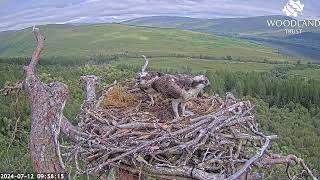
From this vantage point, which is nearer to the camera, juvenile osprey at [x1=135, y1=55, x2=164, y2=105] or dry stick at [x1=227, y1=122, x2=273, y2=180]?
dry stick at [x1=227, y1=122, x2=273, y2=180]

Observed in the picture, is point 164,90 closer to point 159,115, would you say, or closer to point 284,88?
point 159,115

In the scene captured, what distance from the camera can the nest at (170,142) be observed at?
14.8 feet

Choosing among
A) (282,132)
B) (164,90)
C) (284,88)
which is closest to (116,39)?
(284,88)

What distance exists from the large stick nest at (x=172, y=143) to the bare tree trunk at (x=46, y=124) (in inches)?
7.4

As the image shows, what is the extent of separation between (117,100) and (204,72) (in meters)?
107

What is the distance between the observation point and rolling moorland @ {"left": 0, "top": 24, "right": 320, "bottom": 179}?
2810cm

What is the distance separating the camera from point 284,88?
309 feet

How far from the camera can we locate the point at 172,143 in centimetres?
467

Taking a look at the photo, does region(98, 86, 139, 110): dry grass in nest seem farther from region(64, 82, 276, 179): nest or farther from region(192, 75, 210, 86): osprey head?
region(192, 75, 210, 86): osprey head

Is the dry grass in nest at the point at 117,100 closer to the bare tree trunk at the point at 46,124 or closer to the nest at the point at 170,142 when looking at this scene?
the nest at the point at 170,142

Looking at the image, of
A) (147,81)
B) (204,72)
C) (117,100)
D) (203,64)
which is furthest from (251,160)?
(203,64)

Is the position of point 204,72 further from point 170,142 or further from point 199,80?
point 170,142

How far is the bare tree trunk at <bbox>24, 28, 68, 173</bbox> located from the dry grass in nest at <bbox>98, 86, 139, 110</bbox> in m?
1.02

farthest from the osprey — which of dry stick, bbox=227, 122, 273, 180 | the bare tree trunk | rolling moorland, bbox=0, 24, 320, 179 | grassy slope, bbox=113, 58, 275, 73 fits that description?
grassy slope, bbox=113, 58, 275, 73
